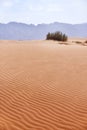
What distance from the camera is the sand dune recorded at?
661cm

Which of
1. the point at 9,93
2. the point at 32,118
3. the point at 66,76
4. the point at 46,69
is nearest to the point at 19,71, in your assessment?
the point at 46,69

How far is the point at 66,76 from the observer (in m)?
10.1

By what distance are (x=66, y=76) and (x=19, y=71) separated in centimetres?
176

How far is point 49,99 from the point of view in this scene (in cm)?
793

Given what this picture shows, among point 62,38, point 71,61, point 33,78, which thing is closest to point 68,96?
point 33,78

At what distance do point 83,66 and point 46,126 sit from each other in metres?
5.71

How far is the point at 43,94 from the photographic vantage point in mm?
8336

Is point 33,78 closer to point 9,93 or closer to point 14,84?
point 14,84

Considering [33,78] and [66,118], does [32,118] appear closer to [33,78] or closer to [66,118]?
[66,118]

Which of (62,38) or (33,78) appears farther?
(62,38)

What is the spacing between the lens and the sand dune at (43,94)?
260 inches

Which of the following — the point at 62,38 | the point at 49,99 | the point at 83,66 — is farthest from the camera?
the point at 62,38

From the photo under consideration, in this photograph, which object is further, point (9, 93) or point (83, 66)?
point (83, 66)

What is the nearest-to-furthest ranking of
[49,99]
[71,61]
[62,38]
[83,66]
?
[49,99], [83,66], [71,61], [62,38]
